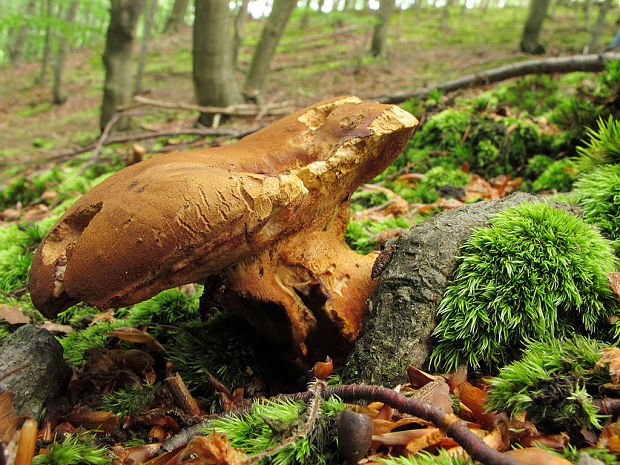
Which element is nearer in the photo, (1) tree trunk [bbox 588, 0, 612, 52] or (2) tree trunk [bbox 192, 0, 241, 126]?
(2) tree trunk [bbox 192, 0, 241, 126]

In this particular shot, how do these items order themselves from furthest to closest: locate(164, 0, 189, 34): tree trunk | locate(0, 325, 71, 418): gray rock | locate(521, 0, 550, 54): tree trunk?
locate(164, 0, 189, 34): tree trunk, locate(521, 0, 550, 54): tree trunk, locate(0, 325, 71, 418): gray rock

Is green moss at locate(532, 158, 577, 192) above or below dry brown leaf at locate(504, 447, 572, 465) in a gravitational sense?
above

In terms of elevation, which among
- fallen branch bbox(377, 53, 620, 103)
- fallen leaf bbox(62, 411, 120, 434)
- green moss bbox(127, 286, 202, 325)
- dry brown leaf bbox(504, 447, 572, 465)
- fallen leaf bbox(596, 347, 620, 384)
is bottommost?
fallen leaf bbox(62, 411, 120, 434)

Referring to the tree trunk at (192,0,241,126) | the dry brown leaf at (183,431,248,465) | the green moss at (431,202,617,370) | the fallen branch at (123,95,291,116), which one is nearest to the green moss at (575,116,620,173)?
the green moss at (431,202,617,370)

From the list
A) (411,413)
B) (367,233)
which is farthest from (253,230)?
(367,233)

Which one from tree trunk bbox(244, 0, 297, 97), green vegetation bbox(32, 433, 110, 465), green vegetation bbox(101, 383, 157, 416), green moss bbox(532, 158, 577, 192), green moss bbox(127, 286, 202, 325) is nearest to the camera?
green vegetation bbox(32, 433, 110, 465)

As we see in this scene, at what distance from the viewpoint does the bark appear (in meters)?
1.99

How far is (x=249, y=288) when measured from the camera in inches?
82.3

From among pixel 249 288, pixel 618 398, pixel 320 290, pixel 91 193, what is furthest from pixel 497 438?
pixel 91 193

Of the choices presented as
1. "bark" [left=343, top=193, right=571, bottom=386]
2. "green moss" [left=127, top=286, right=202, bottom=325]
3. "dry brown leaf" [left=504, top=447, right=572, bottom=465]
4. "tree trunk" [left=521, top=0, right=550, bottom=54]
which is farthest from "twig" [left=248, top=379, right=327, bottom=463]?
"tree trunk" [left=521, top=0, right=550, bottom=54]

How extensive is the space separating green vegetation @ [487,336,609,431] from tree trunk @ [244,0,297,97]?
10.2m

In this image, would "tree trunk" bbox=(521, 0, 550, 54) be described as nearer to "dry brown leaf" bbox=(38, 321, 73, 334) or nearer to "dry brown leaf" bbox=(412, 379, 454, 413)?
"dry brown leaf" bbox=(412, 379, 454, 413)

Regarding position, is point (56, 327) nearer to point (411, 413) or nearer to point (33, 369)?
point (33, 369)

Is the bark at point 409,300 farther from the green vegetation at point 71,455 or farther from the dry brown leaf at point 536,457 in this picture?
the green vegetation at point 71,455
